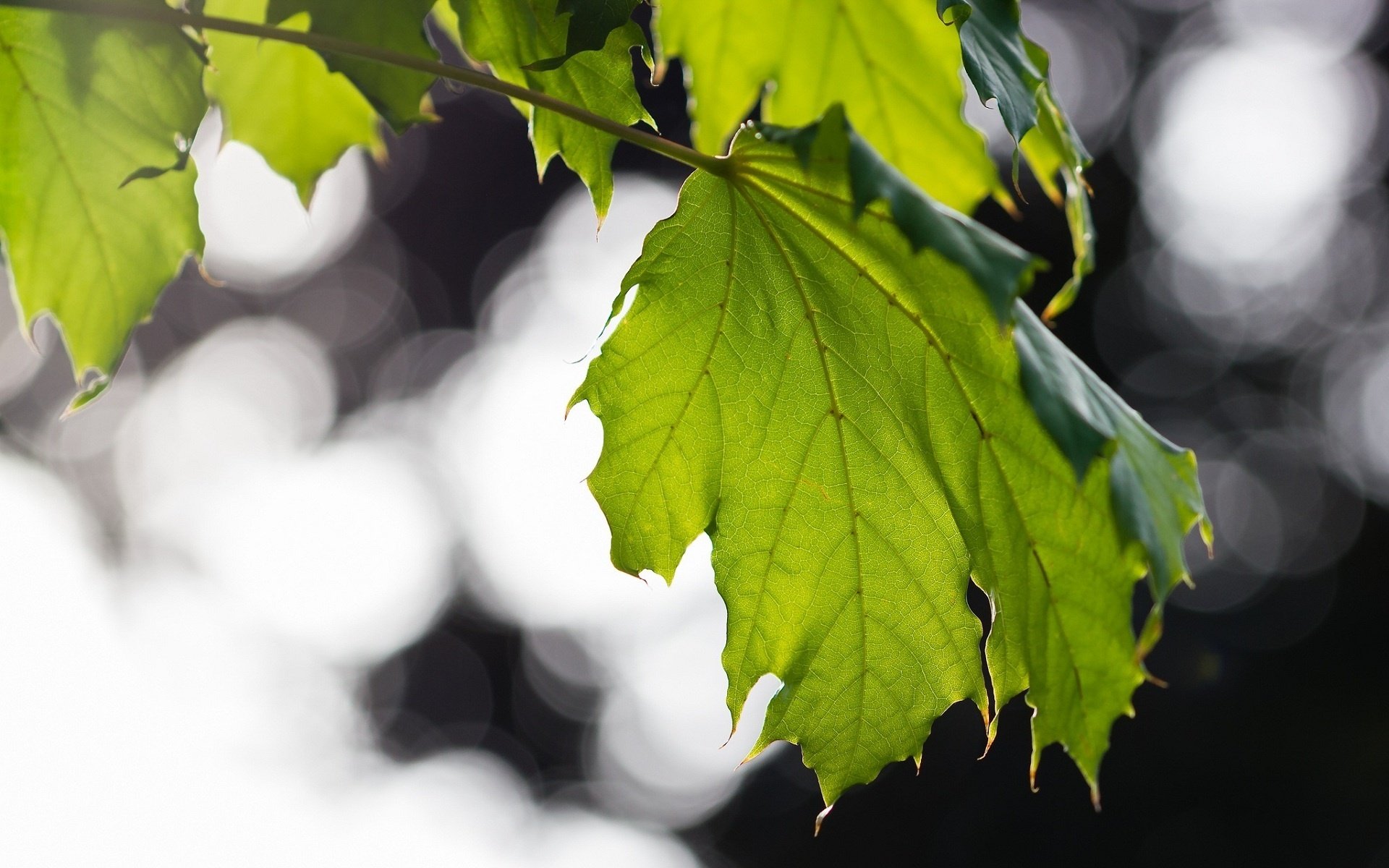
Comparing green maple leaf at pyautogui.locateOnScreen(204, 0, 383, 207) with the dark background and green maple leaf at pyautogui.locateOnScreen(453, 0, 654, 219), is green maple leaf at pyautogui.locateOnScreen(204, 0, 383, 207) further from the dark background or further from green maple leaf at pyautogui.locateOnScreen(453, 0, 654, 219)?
the dark background

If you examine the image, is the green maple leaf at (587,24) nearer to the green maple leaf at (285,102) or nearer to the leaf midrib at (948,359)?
the leaf midrib at (948,359)

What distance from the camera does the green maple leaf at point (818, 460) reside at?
71cm

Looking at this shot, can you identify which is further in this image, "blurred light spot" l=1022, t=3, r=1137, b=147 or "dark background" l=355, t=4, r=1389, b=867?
"blurred light spot" l=1022, t=3, r=1137, b=147

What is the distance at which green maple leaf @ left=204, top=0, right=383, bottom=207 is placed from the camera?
874 mm

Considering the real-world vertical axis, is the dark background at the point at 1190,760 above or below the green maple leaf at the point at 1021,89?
below

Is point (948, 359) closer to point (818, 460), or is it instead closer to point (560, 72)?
point (818, 460)

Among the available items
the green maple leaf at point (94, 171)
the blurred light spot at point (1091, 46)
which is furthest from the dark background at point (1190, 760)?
the green maple leaf at point (94, 171)

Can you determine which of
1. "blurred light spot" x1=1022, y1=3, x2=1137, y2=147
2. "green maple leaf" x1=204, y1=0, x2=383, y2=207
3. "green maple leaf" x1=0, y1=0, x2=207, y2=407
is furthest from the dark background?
"green maple leaf" x1=0, y1=0, x2=207, y2=407

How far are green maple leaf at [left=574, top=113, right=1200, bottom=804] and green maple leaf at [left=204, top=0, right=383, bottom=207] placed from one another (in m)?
0.32

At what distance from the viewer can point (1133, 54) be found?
705 cm

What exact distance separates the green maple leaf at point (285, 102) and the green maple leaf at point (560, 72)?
0.45 feet

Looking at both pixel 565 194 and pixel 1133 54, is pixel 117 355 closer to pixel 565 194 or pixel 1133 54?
pixel 565 194

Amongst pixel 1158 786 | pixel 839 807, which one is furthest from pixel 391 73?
pixel 1158 786

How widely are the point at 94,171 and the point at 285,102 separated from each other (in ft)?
0.55
